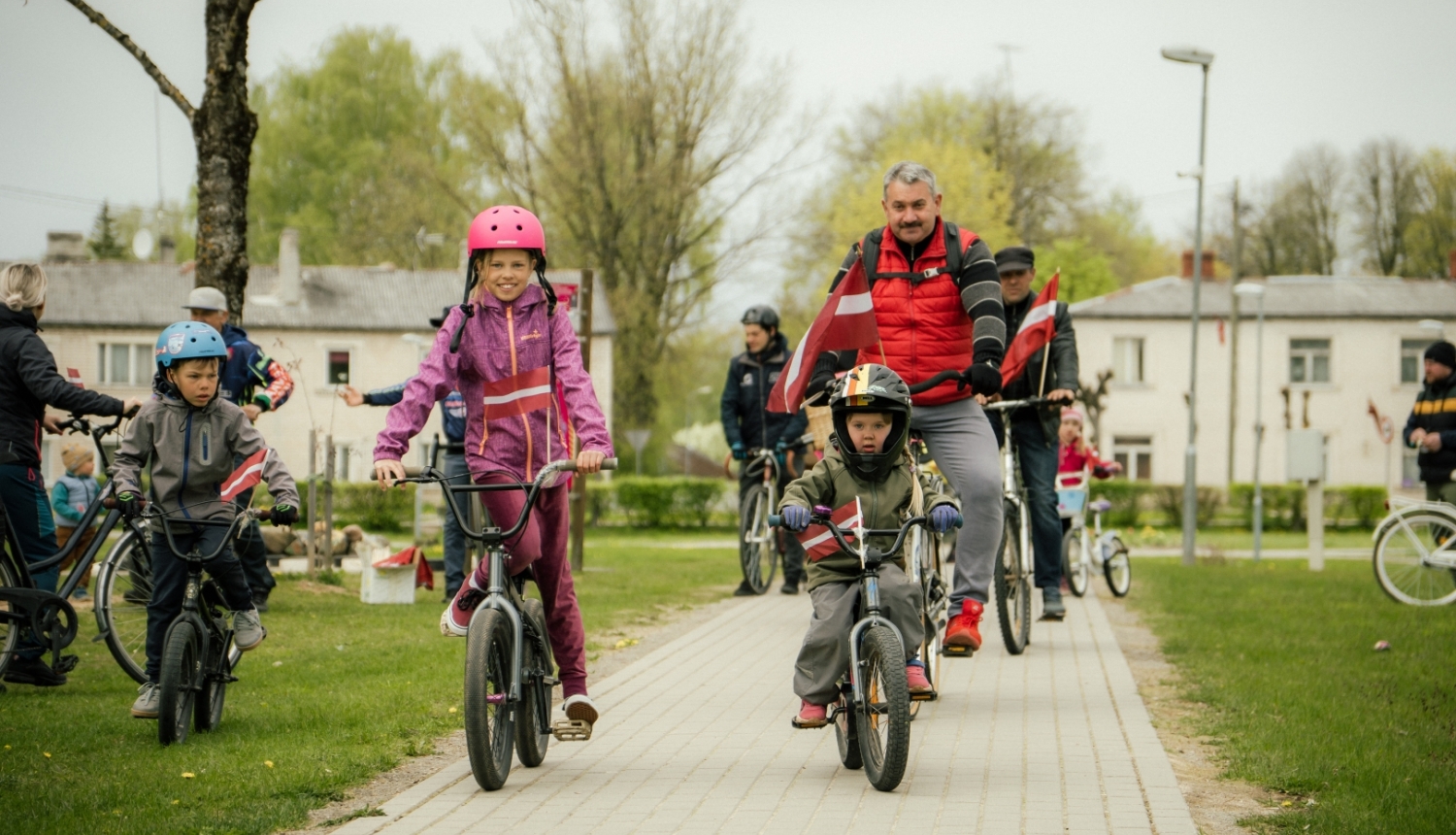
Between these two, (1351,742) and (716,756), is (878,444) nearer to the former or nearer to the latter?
(716,756)

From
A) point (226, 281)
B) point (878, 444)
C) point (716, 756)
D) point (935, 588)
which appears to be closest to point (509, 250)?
point (878, 444)

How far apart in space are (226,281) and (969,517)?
728cm

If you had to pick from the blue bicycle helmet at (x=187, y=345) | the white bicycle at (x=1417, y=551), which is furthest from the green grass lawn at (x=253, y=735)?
the white bicycle at (x=1417, y=551)

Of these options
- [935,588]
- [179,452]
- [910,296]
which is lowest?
[935,588]

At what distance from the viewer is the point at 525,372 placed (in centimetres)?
591

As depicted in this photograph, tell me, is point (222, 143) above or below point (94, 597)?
above

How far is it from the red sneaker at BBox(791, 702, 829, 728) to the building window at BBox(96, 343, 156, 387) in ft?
172

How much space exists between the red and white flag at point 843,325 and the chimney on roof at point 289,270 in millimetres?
48055

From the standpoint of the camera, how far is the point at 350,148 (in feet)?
179

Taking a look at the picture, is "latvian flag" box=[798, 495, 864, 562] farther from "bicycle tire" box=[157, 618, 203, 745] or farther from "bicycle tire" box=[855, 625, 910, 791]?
"bicycle tire" box=[157, 618, 203, 745]

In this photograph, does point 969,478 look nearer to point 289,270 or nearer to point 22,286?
point 22,286

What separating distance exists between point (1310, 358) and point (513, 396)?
54902mm

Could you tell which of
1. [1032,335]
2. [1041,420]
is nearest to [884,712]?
[1041,420]

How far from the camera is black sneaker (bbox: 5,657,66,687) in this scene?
769cm
